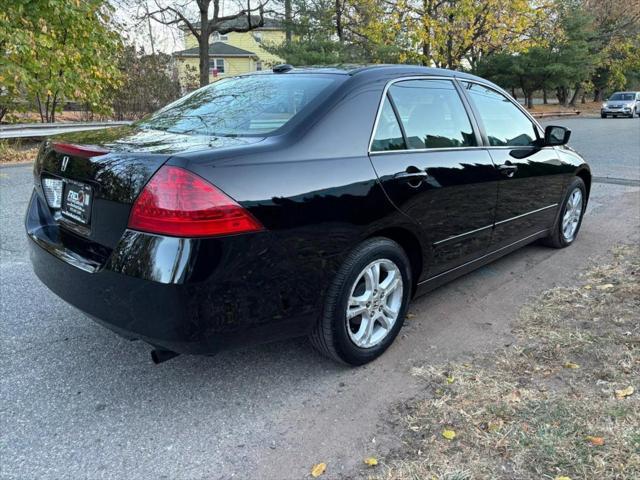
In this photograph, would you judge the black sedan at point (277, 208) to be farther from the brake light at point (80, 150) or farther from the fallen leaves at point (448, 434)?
the fallen leaves at point (448, 434)

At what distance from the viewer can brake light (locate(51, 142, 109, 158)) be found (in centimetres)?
242

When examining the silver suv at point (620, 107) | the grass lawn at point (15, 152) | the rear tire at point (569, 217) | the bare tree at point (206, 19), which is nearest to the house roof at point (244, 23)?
the bare tree at point (206, 19)

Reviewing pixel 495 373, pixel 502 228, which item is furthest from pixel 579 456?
pixel 502 228

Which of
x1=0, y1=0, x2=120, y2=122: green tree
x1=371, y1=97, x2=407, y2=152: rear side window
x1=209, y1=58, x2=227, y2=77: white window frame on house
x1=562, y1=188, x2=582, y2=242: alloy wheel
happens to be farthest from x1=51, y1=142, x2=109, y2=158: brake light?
x1=209, y1=58, x2=227, y2=77: white window frame on house

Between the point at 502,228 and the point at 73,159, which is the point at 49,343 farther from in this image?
the point at 502,228

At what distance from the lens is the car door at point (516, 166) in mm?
3838

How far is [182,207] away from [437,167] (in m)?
1.73

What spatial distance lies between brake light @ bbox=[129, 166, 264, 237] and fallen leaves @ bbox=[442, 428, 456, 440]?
1.33m

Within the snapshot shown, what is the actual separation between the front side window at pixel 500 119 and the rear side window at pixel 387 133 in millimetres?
1006

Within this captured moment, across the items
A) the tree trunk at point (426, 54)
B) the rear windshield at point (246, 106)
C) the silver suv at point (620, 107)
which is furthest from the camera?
the silver suv at point (620, 107)

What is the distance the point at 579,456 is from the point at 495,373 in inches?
28.2

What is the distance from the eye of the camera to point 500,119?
406 cm

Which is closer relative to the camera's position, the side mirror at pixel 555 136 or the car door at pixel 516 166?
the car door at pixel 516 166

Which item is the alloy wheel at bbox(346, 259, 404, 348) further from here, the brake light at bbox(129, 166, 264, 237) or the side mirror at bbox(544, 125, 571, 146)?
the side mirror at bbox(544, 125, 571, 146)
